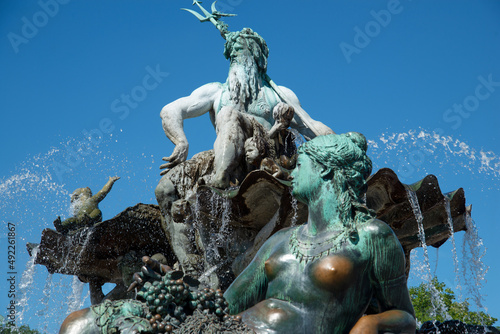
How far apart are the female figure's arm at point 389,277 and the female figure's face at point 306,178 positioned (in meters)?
0.39

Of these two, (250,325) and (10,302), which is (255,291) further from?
(10,302)

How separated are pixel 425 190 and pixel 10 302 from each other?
6024 millimetres

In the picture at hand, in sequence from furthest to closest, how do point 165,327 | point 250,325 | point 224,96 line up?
point 224,96
point 250,325
point 165,327

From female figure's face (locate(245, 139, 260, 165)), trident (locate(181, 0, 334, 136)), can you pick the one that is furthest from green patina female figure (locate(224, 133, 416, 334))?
trident (locate(181, 0, 334, 136))

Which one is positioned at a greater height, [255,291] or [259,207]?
[259,207]

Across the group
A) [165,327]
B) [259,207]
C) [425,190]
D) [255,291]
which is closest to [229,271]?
[259,207]

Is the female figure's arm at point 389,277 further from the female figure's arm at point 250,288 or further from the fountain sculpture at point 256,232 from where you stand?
the female figure's arm at point 250,288

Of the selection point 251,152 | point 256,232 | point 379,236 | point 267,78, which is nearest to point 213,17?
point 267,78

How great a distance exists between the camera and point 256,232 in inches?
283

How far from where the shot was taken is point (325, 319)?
3.42m

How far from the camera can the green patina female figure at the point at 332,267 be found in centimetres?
342

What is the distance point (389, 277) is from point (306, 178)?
0.69m

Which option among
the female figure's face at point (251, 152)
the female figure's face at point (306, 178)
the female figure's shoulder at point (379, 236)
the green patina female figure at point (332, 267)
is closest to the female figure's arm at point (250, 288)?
the green patina female figure at point (332, 267)

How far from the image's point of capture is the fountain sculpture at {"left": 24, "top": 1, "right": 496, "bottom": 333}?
134 inches
